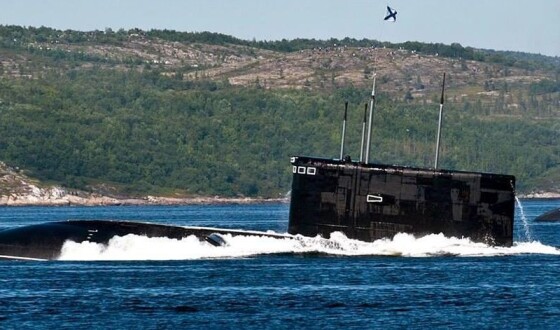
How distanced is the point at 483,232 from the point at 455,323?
15.5 meters

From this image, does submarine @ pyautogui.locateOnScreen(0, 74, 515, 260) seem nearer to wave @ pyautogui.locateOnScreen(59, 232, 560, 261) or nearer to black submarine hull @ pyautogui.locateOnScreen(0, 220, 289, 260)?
wave @ pyautogui.locateOnScreen(59, 232, 560, 261)

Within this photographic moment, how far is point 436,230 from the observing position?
184ft

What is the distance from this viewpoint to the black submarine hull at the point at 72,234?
5806 centimetres

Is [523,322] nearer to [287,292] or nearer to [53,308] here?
[287,292]

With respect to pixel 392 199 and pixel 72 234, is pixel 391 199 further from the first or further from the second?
pixel 72 234

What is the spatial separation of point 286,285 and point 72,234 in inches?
499

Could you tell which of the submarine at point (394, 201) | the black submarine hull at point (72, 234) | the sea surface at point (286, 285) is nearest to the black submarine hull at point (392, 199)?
the submarine at point (394, 201)

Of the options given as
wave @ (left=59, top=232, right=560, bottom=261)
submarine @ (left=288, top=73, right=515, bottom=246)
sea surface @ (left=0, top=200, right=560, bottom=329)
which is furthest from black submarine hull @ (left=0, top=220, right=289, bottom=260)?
submarine @ (left=288, top=73, right=515, bottom=246)

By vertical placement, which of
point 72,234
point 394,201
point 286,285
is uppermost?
point 394,201

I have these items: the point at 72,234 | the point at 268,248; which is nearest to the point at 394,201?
the point at 268,248

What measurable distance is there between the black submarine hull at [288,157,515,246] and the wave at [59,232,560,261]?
2.18 feet

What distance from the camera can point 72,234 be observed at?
58.2 meters

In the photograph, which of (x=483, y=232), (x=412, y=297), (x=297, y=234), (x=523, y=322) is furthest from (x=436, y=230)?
(x=523, y=322)

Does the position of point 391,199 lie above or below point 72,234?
above
